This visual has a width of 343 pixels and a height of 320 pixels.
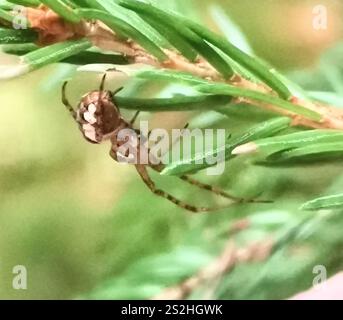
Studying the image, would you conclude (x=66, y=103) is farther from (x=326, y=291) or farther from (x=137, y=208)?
(x=326, y=291)

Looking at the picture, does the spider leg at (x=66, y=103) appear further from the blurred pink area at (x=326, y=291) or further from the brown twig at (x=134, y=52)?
the blurred pink area at (x=326, y=291)

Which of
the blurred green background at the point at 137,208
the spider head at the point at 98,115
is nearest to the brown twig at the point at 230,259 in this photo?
the blurred green background at the point at 137,208

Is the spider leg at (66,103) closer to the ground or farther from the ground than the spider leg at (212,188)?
farther from the ground

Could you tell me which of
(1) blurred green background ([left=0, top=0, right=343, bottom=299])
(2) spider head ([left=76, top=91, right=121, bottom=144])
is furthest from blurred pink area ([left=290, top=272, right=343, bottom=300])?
(2) spider head ([left=76, top=91, right=121, bottom=144])

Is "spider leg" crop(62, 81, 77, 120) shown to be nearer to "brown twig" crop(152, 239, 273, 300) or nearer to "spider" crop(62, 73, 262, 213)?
"spider" crop(62, 73, 262, 213)

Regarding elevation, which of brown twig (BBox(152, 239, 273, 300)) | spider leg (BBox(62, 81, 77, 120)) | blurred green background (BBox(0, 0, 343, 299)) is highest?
spider leg (BBox(62, 81, 77, 120))

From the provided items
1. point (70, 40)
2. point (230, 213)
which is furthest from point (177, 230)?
point (70, 40)
